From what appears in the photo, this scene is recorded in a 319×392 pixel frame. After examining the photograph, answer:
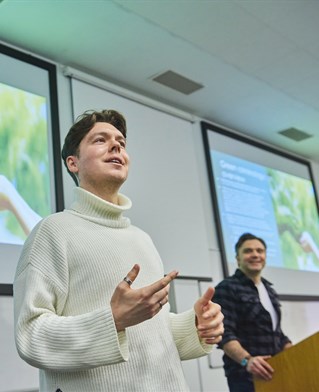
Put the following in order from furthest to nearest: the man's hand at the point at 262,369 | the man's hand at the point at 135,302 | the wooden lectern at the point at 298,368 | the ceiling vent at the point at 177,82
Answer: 1. the ceiling vent at the point at 177,82
2. the man's hand at the point at 262,369
3. the wooden lectern at the point at 298,368
4. the man's hand at the point at 135,302

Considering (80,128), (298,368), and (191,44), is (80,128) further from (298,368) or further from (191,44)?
(191,44)

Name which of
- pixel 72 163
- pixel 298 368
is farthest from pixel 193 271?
pixel 72 163

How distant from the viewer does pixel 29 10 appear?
3004 mm

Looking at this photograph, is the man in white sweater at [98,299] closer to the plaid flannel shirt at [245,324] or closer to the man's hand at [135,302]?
the man's hand at [135,302]

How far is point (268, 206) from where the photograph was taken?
4777 millimetres

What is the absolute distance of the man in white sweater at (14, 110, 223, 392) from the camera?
991 mm

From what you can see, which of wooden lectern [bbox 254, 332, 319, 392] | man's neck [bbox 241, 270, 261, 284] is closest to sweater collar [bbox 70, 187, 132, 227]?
wooden lectern [bbox 254, 332, 319, 392]

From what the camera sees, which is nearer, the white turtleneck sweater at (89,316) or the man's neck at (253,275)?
the white turtleneck sweater at (89,316)

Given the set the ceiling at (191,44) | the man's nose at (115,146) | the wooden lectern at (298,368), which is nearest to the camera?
the man's nose at (115,146)

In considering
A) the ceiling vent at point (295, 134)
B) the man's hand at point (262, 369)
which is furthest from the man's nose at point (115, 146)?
the ceiling vent at point (295, 134)

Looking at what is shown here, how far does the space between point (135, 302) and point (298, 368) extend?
4.02ft

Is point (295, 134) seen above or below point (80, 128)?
above

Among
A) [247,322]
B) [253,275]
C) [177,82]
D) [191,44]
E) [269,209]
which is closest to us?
[247,322]

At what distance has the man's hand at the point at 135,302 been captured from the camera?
0.97 meters
